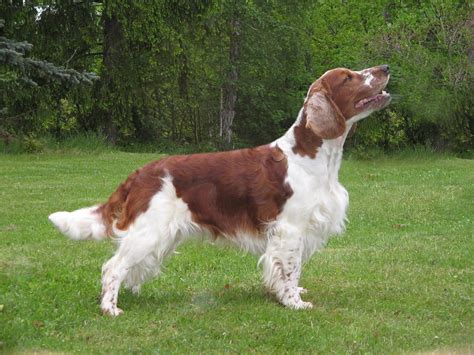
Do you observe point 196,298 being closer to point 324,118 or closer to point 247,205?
point 247,205

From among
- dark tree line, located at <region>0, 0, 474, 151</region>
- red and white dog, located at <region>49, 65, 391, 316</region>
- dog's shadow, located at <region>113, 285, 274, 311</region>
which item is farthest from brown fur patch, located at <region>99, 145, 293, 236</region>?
dark tree line, located at <region>0, 0, 474, 151</region>

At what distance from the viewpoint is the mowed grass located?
488cm

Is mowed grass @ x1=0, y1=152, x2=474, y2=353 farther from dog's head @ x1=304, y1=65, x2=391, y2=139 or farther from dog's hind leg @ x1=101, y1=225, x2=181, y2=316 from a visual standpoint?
dog's head @ x1=304, y1=65, x2=391, y2=139

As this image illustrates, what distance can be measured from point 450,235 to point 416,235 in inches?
16.0

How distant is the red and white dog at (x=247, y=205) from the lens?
5.68 metres

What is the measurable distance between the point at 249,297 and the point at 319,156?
1.25 m

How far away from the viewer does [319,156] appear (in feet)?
19.2

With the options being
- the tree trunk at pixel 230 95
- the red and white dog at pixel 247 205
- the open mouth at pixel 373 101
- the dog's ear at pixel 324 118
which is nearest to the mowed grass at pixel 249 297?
the red and white dog at pixel 247 205

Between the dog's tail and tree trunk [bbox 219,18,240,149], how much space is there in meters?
22.2

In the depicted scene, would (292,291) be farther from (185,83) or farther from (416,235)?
(185,83)

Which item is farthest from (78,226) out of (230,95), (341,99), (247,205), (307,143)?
(230,95)

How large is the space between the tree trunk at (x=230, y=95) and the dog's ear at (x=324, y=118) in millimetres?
22116

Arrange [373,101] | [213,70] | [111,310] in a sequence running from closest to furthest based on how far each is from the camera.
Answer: [111,310], [373,101], [213,70]

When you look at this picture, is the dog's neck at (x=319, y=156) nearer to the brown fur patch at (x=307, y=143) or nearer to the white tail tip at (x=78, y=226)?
the brown fur patch at (x=307, y=143)
